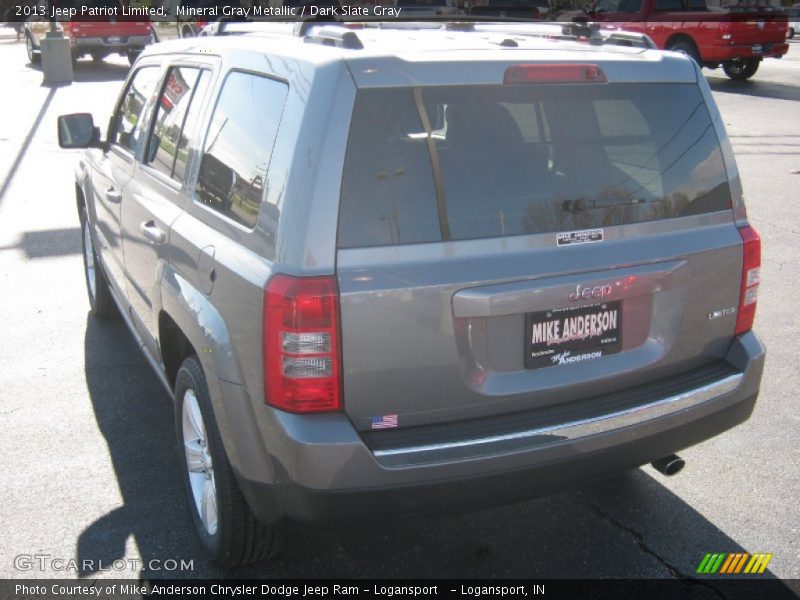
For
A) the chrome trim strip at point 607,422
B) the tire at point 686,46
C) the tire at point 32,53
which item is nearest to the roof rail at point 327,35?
the chrome trim strip at point 607,422

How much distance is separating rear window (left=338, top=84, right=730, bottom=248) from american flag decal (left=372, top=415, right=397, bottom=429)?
529 millimetres

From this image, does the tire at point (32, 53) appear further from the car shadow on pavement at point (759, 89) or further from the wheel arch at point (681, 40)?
the car shadow on pavement at point (759, 89)

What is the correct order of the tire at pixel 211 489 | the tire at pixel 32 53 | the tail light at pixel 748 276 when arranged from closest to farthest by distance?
the tire at pixel 211 489, the tail light at pixel 748 276, the tire at pixel 32 53

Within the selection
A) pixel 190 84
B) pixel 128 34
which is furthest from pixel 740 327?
pixel 128 34

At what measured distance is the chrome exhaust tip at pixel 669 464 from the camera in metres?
3.27

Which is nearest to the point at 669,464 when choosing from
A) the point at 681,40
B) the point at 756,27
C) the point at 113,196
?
the point at 113,196

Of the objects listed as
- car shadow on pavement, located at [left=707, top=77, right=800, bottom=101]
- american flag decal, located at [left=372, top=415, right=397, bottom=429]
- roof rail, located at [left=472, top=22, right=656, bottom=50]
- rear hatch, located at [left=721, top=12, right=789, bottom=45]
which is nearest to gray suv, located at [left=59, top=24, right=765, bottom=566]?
american flag decal, located at [left=372, top=415, right=397, bottom=429]

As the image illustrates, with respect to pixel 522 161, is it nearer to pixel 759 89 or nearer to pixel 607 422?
pixel 607 422

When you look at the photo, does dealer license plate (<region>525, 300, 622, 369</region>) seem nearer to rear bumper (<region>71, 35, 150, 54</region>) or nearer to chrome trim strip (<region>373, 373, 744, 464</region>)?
chrome trim strip (<region>373, 373, 744, 464</region>)

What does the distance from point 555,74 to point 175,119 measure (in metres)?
1.75

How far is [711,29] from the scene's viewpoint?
19.8 m

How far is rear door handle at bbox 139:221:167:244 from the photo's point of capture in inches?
141

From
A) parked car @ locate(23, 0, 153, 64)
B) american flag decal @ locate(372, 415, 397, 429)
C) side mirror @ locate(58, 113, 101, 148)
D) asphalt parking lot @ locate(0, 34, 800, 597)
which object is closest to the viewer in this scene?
american flag decal @ locate(372, 415, 397, 429)

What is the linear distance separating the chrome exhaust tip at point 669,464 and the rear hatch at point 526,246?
1.18 ft
